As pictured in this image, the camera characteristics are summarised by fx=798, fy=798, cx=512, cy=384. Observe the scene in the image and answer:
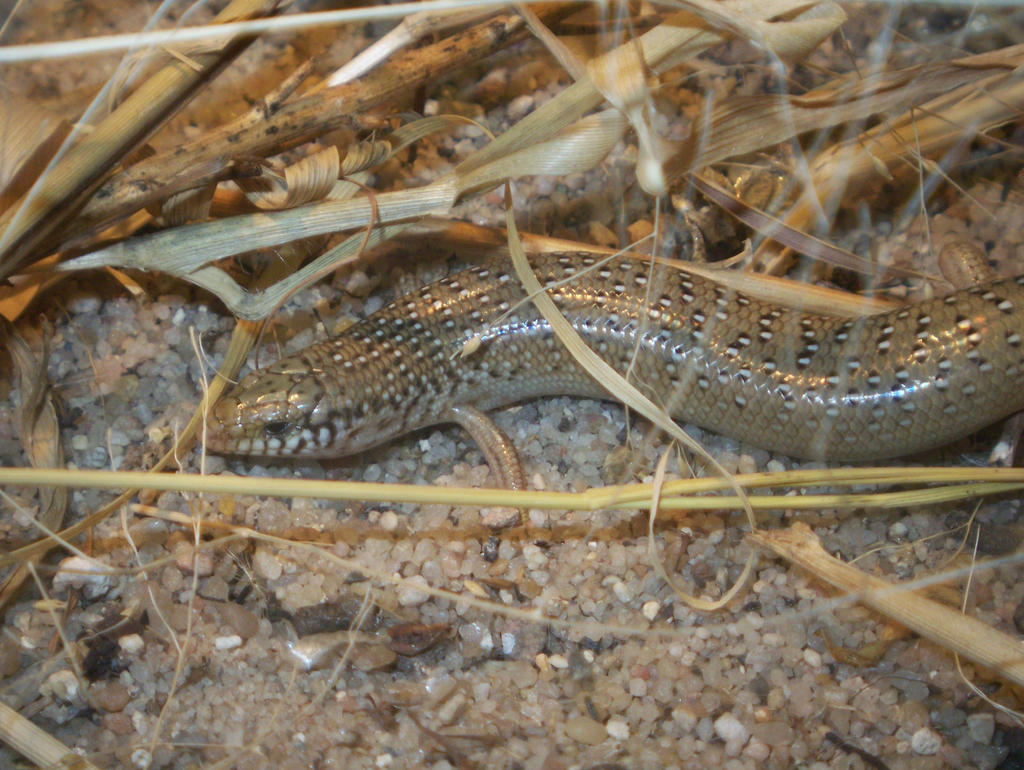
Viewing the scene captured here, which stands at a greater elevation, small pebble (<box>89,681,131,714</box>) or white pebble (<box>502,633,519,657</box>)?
small pebble (<box>89,681,131,714</box>)

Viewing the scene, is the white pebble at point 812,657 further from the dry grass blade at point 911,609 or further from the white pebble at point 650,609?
the white pebble at point 650,609

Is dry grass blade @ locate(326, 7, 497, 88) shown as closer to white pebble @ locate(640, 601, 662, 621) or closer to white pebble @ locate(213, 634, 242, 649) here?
white pebble @ locate(213, 634, 242, 649)

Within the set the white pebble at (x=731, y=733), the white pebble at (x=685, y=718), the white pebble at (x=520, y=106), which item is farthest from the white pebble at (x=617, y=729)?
the white pebble at (x=520, y=106)

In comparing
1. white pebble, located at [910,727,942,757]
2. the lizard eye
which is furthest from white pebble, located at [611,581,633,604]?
the lizard eye

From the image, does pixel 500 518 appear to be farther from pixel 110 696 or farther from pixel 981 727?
pixel 981 727

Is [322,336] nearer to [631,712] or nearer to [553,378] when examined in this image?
[553,378]
